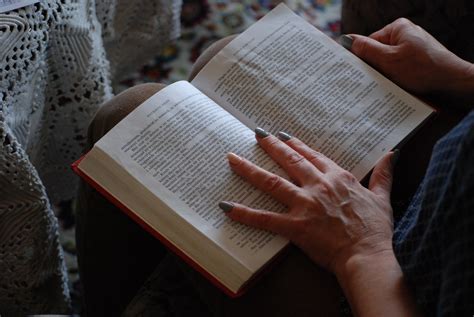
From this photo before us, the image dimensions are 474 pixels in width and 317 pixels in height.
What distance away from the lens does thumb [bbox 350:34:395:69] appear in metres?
0.81

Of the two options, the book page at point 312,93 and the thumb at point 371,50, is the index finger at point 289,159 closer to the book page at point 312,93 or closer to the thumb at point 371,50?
the book page at point 312,93

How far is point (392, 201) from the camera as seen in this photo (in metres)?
0.78

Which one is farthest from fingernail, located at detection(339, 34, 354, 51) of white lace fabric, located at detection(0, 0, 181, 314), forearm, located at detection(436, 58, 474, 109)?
white lace fabric, located at detection(0, 0, 181, 314)

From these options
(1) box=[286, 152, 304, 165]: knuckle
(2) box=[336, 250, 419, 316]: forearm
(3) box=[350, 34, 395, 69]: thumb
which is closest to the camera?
(2) box=[336, 250, 419, 316]: forearm

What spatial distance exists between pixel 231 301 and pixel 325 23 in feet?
3.73

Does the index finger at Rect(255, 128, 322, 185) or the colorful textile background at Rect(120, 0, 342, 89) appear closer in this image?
the index finger at Rect(255, 128, 322, 185)

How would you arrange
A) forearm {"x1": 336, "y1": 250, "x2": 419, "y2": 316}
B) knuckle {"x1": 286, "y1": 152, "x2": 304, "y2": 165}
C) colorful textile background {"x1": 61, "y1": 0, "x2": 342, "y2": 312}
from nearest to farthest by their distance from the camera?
forearm {"x1": 336, "y1": 250, "x2": 419, "y2": 316}, knuckle {"x1": 286, "y1": 152, "x2": 304, "y2": 165}, colorful textile background {"x1": 61, "y1": 0, "x2": 342, "y2": 312}

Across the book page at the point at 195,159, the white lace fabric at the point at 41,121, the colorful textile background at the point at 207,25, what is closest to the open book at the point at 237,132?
the book page at the point at 195,159

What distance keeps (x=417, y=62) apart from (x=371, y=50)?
6 cm

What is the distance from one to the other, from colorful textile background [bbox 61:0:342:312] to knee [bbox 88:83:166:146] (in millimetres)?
662

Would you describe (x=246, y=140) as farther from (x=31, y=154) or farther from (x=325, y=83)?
(x=31, y=154)

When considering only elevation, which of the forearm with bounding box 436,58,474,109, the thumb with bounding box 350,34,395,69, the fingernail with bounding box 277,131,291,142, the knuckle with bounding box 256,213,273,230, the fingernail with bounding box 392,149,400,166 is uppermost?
the thumb with bounding box 350,34,395,69

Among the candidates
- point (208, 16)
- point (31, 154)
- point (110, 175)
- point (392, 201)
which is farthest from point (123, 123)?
point (208, 16)

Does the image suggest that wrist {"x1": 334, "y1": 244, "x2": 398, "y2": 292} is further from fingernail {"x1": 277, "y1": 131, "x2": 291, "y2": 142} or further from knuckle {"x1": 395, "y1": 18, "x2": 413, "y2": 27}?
knuckle {"x1": 395, "y1": 18, "x2": 413, "y2": 27}
